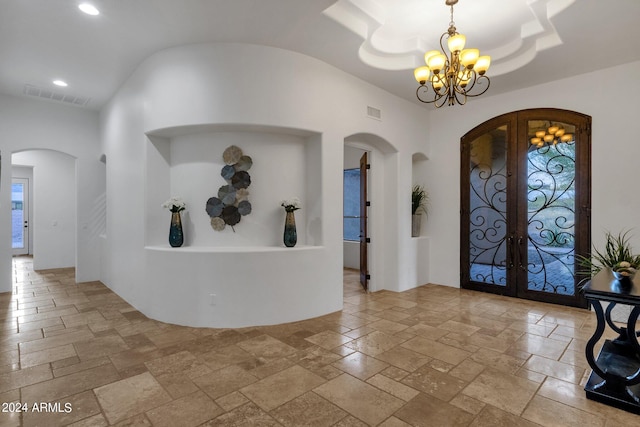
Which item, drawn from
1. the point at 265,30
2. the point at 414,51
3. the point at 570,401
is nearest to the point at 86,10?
the point at 265,30

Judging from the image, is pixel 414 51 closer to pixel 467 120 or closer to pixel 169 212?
pixel 467 120

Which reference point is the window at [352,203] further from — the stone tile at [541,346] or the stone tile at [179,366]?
the stone tile at [179,366]

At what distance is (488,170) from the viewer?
18.1 ft

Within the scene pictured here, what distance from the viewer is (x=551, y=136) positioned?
16.2ft

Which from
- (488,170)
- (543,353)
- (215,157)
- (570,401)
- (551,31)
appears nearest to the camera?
(570,401)

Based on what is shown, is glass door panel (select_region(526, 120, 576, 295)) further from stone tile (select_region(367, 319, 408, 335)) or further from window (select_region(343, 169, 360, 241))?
window (select_region(343, 169, 360, 241))

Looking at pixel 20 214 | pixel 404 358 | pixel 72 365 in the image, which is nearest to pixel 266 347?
pixel 404 358

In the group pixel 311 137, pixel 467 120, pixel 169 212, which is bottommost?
pixel 169 212

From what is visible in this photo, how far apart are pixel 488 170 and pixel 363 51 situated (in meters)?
2.91

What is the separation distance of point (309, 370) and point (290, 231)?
176 centimetres

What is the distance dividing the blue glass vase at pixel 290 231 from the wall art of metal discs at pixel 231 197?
50 centimetres

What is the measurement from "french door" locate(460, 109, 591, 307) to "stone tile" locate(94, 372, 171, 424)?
16.5 ft

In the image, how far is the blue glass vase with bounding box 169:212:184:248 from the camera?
406 cm

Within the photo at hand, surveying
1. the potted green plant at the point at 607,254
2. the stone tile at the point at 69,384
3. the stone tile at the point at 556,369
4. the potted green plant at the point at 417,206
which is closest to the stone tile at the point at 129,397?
the stone tile at the point at 69,384
